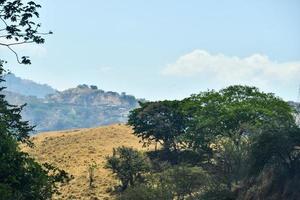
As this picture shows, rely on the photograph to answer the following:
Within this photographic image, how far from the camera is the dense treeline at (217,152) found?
49562mm

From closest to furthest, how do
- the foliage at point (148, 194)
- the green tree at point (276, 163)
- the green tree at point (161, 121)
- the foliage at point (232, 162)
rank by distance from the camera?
1. the green tree at point (276, 163)
2. the foliage at point (148, 194)
3. the foliage at point (232, 162)
4. the green tree at point (161, 121)

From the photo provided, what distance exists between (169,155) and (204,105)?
15.4m

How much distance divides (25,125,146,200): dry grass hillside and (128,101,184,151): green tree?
35.6ft

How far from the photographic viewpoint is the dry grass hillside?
81.9m

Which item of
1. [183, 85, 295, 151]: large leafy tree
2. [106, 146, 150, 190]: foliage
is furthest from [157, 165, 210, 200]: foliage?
[106, 146, 150, 190]: foliage

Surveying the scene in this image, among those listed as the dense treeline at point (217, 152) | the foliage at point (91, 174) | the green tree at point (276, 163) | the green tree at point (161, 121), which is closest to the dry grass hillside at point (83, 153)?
the foliage at point (91, 174)

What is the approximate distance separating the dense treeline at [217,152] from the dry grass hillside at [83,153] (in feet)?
24.3

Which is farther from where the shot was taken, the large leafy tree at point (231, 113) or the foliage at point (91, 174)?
the foliage at point (91, 174)

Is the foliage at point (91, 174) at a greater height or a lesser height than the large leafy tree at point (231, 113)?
lesser

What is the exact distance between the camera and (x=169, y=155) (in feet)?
301

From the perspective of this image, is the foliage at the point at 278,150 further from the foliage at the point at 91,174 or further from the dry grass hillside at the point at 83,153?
the foliage at the point at 91,174

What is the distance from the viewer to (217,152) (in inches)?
2488

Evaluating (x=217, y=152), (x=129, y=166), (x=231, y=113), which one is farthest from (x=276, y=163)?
(x=129, y=166)

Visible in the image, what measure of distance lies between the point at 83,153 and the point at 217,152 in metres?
50.0
